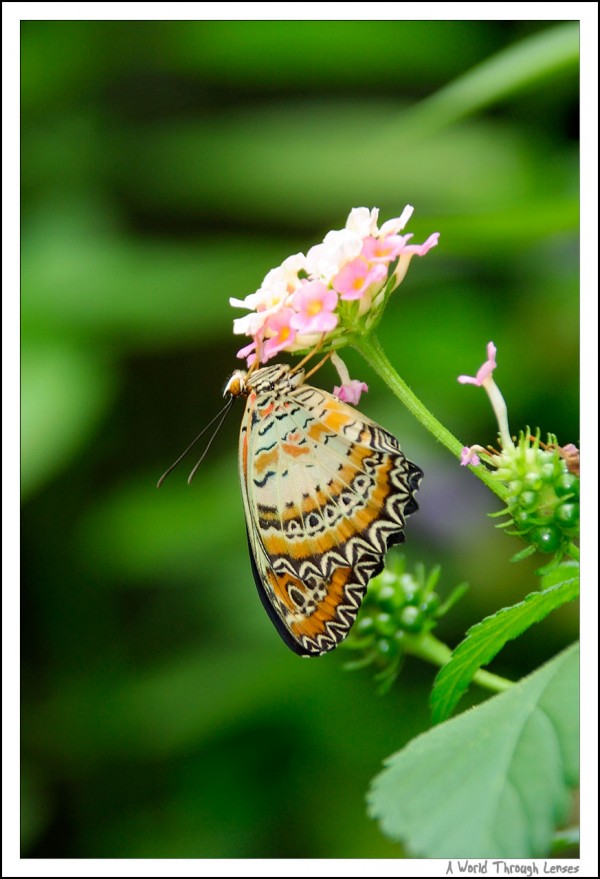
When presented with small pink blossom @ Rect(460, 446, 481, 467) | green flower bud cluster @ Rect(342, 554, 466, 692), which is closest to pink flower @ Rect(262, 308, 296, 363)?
small pink blossom @ Rect(460, 446, 481, 467)

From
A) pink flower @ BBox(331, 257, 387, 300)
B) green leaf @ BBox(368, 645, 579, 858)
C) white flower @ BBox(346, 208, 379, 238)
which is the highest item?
white flower @ BBox(346, 208, 379, 238)

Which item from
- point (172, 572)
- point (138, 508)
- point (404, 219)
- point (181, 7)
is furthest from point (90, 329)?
point (404, 219)

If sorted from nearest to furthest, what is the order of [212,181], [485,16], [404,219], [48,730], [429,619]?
[404,219] < [429,619] < [485,16] < [48,730] < [212,181]

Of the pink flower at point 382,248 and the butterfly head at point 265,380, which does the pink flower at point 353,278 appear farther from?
the butterfly head at point 265,380

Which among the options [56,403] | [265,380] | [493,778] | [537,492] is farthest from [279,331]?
[56,403]

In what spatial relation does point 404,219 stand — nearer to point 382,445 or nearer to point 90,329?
point 382,445

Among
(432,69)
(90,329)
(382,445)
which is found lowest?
(382,445)

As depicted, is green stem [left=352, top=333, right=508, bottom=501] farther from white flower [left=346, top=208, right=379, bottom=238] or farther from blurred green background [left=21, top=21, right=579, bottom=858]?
blurred green background [left=21, top=21, right=579, bottom=858]

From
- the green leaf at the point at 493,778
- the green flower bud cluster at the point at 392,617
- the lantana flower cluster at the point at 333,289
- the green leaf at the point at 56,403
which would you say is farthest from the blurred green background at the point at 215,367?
the green leaf at the point at 493,778
